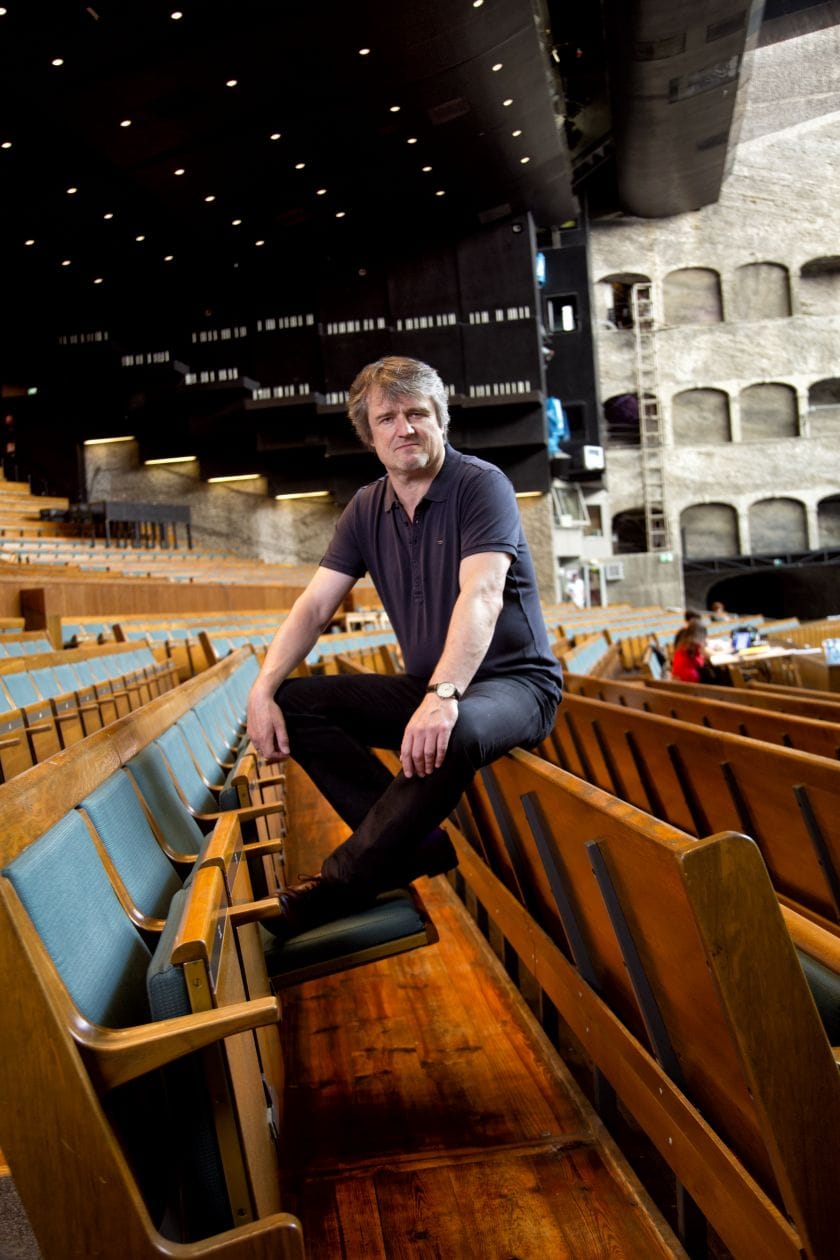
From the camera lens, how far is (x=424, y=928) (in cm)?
149

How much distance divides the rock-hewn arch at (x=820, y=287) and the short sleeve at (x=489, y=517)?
20242mm

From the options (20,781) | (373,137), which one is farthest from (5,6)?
(20,781)

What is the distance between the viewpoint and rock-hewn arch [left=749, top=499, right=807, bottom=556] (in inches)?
778

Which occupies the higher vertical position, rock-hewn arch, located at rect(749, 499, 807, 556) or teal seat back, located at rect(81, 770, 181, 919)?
rock-hewn arch, located at rect(749, 499, 807, 556)

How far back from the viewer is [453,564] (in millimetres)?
1636

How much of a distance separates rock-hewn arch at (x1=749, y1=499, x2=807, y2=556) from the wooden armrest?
796 inches

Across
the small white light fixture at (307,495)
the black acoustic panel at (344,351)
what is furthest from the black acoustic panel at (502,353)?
the small white light fixture at (307,495)

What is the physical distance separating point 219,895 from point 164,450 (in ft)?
57.3

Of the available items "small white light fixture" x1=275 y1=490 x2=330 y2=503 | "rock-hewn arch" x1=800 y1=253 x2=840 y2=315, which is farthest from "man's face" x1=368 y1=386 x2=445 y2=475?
"rock-hewn arch" x1=800 y1=253 x2=840 y2=315

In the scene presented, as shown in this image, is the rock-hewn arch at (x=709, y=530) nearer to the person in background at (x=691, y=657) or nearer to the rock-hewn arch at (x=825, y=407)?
the rock-hewn arch at (x=825, y=407)

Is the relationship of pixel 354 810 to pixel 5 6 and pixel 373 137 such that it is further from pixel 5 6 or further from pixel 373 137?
pixel 373 137

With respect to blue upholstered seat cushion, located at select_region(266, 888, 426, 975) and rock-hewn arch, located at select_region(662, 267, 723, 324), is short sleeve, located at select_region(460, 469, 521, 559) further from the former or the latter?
rock-hewn arch, located at select_region(662, 267, 723, 324)

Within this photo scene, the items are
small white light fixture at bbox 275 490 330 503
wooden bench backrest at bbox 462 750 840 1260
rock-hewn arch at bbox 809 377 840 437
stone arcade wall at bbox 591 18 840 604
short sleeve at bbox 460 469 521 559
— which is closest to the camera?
wooden bench backrest at bbox 462 750 840 1260

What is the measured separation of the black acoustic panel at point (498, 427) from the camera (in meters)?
15.6
